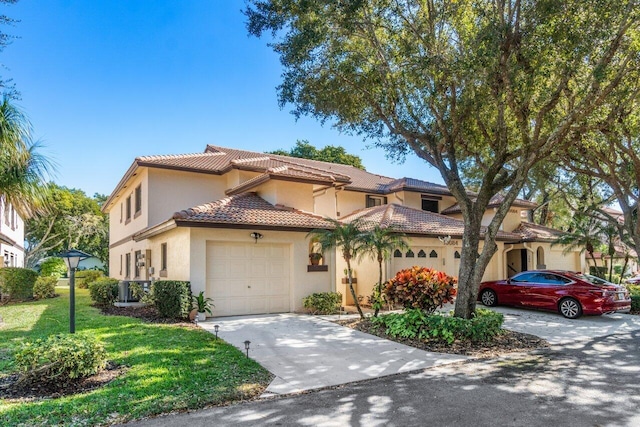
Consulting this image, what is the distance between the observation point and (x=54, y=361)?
5.98 m

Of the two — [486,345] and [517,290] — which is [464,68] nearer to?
[486,345]

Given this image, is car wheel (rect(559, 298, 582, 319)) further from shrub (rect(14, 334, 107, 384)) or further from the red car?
shrub (rect(14, 334, 107, 384))

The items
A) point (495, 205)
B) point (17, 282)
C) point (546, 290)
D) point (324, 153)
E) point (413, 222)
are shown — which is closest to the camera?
point (546, 290)

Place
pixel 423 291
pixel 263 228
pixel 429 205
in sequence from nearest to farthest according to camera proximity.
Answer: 1. pixel 423 291
2. pixel 263 228
3. pixel 429 205

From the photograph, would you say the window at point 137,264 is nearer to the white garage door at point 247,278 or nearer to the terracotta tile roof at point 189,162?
the terracotta tile roof at point 189,162

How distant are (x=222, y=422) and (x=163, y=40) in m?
12.6

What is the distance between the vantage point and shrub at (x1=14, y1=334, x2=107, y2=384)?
5.97 meters

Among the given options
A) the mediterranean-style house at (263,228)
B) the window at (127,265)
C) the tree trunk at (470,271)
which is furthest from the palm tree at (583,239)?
the window at (127,265)

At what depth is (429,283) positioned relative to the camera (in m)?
11.5

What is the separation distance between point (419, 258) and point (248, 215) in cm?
790

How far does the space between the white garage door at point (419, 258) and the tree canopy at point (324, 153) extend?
2124 centimetres

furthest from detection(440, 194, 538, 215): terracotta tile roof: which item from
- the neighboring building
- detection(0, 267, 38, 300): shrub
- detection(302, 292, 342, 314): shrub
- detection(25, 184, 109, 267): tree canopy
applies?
detection(25, 184, 109, 267): tree canopy

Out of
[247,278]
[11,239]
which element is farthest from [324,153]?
[247,278]

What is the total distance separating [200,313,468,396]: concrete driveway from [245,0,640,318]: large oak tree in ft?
9.33
